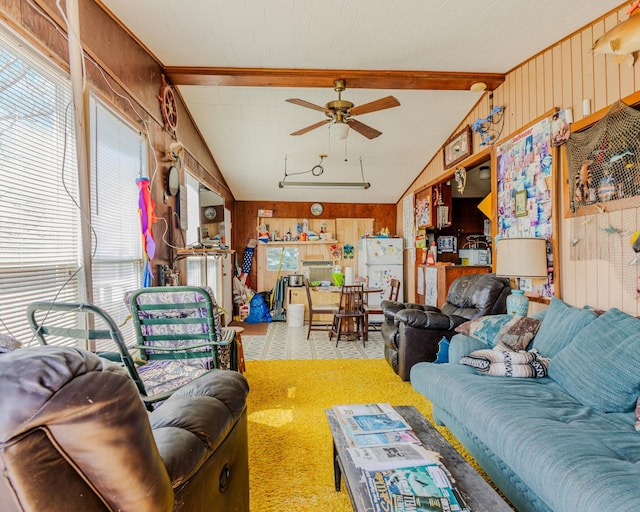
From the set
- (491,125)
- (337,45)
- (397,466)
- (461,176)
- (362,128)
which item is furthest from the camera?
(461,176)

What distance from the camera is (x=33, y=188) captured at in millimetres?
1727

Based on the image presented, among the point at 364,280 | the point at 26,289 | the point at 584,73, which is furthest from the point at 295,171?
the point at 26,289

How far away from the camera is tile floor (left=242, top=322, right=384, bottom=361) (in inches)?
172

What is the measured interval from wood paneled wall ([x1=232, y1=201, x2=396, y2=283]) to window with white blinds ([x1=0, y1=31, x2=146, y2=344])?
15.5 ft

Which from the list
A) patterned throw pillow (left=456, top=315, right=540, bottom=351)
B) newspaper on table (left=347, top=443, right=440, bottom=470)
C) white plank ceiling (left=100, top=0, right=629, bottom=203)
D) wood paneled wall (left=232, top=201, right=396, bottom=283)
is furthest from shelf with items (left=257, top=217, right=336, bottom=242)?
newspaper on table (left=347, top=443, right=440, bottom=470)

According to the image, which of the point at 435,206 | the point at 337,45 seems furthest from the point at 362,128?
the point at 435,206

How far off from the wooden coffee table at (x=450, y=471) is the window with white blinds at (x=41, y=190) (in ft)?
4.71

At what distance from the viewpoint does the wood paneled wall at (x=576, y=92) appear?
2344 millimetres

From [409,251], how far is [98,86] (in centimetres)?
527

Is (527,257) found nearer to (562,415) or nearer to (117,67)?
(562,415)

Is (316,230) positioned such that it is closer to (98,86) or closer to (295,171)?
(295,171)

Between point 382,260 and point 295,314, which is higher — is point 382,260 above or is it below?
above

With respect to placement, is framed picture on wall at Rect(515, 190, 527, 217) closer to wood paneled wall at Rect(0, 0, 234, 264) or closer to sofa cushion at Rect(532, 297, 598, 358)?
sofa cushion at Rect(532, 297, 598, 358)

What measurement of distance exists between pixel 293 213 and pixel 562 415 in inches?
241
